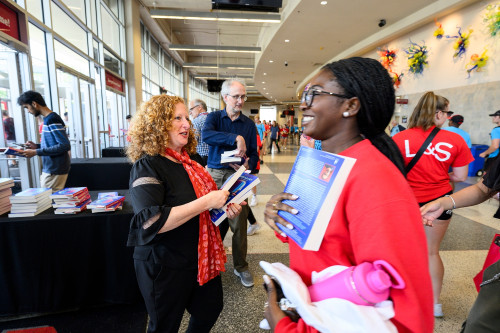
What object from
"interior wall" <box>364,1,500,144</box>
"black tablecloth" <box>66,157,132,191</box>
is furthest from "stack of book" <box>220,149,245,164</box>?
"interior wall" <box>364,1,500,144</box>

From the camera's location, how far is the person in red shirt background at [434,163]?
2018 millimetres

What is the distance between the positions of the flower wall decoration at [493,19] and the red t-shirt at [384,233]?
22.4 feet

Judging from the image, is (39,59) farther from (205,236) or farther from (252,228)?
(205,236)

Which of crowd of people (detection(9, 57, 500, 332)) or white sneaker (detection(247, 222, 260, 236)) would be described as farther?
white sneaker (detection(247, 222, 260, 236))

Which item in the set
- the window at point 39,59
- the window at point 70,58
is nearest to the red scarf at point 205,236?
the window at point 39,59

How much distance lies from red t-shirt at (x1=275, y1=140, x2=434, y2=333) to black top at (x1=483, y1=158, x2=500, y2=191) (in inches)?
43.6

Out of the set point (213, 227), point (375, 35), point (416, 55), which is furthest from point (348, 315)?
point (375, 35)

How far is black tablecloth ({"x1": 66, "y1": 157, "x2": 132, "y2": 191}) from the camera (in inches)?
174

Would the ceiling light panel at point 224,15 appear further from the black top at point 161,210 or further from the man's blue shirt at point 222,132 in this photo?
the black top at point 161,210

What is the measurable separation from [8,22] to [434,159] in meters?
5.25

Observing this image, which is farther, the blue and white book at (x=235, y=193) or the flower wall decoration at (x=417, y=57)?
the flower wall decoration at (x=417, y=57)

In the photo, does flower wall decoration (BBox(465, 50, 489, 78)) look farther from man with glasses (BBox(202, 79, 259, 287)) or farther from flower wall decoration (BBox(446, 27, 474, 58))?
man with glasses (BBox(202, 79, 259, 287))

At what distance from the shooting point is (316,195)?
2.09ft

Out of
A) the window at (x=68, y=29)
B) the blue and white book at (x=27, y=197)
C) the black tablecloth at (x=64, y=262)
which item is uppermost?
the window at (x=68, y=29)
